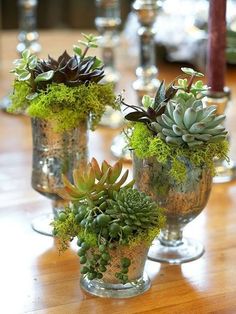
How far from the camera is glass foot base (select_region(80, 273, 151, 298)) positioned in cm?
106

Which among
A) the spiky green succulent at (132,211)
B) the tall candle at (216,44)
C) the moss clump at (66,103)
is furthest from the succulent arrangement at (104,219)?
the tall candle at (216,44)

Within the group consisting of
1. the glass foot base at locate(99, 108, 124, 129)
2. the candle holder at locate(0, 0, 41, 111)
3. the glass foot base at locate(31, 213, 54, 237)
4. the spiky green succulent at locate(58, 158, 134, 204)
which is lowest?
the glass foot base at locate(99, 108, 124, 129)

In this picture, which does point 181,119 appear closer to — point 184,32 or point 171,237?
point 171,237

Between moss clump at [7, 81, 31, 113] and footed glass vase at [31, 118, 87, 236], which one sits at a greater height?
moss clump at [7, 81, 31, 113]

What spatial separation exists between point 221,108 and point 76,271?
555mm

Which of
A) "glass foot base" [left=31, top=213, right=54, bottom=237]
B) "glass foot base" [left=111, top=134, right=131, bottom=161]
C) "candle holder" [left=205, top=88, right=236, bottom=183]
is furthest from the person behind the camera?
"glass foot base" [left=111, top=134, right=131, bottom=161]

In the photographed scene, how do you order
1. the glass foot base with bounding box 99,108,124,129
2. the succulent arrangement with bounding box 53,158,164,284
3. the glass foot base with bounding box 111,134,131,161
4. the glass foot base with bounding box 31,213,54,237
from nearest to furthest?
the succulent arrangement with bounding box 53,158,164,284
the glass foot base with bounding box 31,213,54,237
the glass foot base with bounding box 111,134,131,161
the glass foot base with bounding box 99,108,124,129

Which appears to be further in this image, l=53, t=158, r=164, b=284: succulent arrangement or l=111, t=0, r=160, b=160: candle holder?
l=111, t=0, r=160, b=160: candle holder

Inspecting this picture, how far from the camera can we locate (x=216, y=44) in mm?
1475

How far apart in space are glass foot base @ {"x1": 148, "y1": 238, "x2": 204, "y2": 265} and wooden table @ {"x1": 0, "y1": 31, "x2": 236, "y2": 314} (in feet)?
0.04

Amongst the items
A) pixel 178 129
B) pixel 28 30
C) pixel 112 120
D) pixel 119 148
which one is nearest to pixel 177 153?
pixel 178 129

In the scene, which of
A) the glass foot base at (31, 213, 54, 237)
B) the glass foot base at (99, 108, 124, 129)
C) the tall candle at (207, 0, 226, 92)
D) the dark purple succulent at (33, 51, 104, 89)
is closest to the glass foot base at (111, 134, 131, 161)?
the glass foot base at (99, 108, 124, 129)

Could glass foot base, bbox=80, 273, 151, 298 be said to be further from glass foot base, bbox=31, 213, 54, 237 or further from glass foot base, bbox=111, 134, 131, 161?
glass foot base, bbox=111, 134, 131, 161

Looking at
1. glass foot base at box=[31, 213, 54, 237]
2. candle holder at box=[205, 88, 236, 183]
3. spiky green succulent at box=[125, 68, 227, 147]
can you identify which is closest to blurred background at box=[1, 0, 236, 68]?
candle holder at box=[205, 88, 236, 183]
